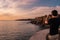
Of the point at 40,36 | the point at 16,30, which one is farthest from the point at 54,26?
the point at 16,30

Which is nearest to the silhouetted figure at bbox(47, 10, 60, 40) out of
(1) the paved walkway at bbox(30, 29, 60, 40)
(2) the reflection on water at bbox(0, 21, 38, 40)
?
(1) the paved walkway at bbox(30, 29, 60, 40)

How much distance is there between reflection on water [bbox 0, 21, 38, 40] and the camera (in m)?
2.14

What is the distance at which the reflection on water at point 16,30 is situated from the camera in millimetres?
2136

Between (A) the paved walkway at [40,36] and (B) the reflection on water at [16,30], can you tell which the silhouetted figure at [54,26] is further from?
(B) the reflection on water at [16,30]

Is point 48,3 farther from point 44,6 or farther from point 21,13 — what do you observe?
point 21,13

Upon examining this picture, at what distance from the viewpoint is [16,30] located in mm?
2180

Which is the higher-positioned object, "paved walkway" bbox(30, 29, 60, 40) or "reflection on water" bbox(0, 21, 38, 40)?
"reflection on water" bbox(0, 21, 38, 40)

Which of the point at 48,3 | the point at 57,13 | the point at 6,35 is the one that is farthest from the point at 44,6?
the point at 6,35

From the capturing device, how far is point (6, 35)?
2.14m

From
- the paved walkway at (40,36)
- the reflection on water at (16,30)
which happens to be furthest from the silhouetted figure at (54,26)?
the reflection on water at (16,30)

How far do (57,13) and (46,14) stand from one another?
0.51 feet

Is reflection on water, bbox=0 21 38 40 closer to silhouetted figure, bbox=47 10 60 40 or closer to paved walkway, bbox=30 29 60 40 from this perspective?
paved walkway, bbox=30 29 60 40

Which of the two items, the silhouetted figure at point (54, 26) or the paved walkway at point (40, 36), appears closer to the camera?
the silhouetted figure at point (54, 26)

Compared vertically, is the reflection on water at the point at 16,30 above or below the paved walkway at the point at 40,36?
above
